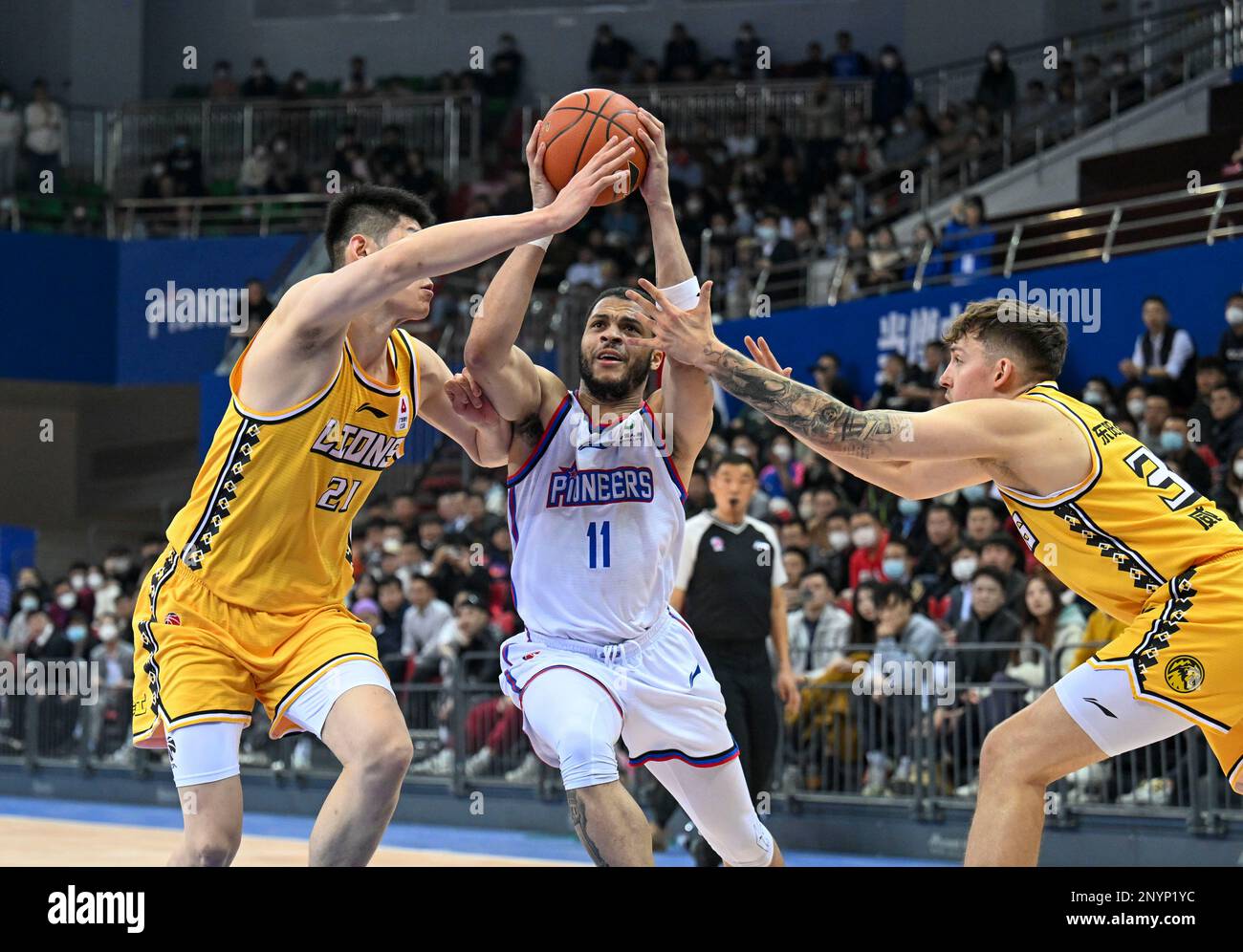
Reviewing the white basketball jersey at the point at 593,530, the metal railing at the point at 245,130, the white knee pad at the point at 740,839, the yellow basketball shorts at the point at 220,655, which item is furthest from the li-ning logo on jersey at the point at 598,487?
the metal railing at the point at 245,130

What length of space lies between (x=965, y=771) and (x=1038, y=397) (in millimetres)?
5895

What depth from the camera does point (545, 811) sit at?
43.2 ft

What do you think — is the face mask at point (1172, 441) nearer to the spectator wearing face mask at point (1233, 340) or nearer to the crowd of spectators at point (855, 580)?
the crowd of spectators at point (855, 580)

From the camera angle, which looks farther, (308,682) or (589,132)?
(589,132)

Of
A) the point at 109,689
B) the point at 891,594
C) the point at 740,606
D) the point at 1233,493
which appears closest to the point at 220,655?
the point at 740,606

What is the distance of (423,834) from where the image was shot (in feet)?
43.1

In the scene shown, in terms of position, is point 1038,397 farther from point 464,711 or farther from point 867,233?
point 867,233

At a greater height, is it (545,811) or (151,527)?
(151,527)

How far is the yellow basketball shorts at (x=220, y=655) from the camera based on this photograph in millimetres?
5281

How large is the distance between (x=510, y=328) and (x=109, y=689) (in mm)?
12284

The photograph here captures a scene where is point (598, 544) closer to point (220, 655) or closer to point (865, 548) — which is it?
point (220, 655)

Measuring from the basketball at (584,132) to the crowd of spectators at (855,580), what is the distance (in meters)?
4.28
